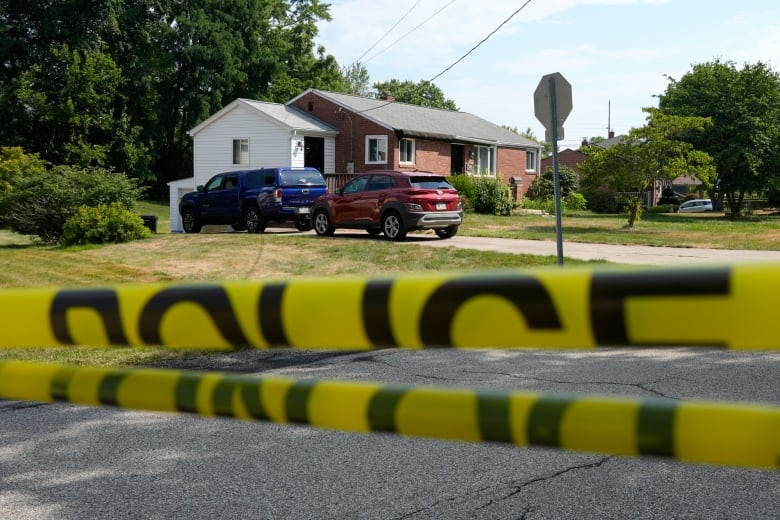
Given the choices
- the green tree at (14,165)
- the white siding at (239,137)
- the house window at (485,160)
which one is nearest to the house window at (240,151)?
the white siding at (239,137)

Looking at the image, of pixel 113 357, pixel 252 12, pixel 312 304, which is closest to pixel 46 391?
pixel 312 304

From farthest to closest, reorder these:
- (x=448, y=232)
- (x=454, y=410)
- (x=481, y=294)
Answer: (x=448, y=232) < (x=454, y=410) < (x=481, y=294)

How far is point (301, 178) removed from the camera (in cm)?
2430

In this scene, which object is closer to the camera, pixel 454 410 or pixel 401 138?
pixel 454 410

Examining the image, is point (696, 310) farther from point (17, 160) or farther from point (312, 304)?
point (17, 160)

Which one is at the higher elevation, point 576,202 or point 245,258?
point 576,202

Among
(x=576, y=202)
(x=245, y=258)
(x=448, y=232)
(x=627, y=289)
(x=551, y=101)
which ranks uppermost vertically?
(x=551, y=101)

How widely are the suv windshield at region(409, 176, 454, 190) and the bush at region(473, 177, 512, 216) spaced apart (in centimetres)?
1484

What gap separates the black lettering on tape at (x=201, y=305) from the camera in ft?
5.12

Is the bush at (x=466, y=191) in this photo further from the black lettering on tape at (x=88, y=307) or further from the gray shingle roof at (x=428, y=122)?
the black lettering on tape at (x=88, y=307)

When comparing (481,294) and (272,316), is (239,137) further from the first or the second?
(481,294)

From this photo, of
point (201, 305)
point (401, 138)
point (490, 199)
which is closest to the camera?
point (201, 305)

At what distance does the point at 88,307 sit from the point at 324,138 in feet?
125

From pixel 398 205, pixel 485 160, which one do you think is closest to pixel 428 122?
pixel 485 160
